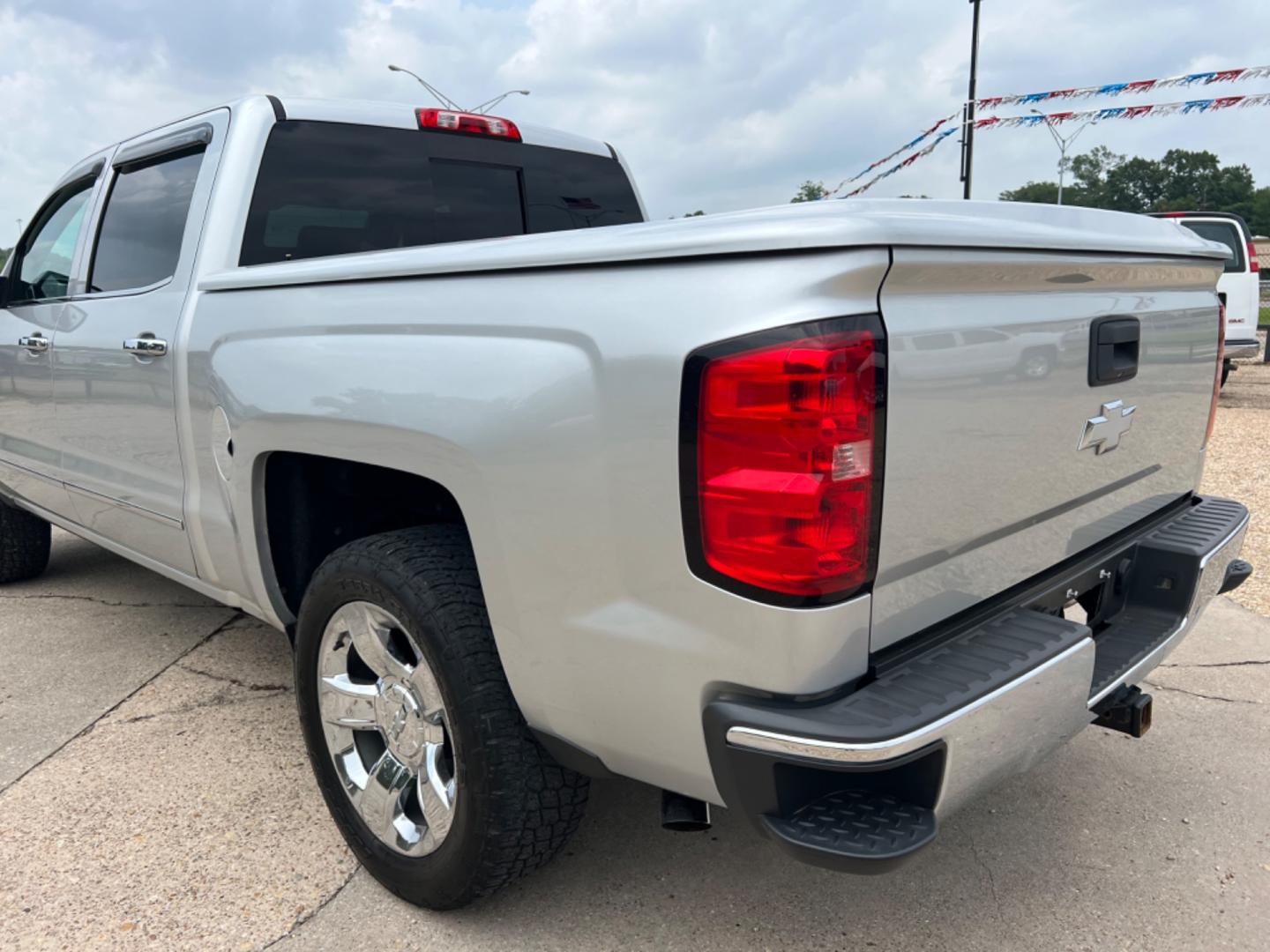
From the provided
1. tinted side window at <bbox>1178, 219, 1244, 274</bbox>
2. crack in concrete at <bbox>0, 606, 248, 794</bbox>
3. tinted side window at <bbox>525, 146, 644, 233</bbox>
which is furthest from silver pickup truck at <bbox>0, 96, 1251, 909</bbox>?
tinted side window at <bbox>1178, 219, 1244, 274</bbox>

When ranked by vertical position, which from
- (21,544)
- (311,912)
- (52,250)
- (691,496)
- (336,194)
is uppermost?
(336,194)

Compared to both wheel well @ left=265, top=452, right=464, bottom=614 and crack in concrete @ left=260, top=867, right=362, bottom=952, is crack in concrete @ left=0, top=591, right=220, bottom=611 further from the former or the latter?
crack in concrete @ left=260, top=867, right=362, bottom=952

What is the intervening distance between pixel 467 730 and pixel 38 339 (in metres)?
2.64

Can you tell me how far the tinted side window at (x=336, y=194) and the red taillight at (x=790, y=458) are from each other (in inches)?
75.0

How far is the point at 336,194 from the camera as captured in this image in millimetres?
3125

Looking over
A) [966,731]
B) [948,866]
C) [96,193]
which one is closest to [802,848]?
[966,731]

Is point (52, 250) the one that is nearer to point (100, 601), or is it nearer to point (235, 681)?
point (100, 601)

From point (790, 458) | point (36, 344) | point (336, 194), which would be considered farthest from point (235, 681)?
point (790, 458)

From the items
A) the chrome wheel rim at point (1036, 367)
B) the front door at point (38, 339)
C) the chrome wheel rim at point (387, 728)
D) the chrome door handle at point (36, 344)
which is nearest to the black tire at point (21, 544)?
the front door at point (38, 339)

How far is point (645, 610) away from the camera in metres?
1.65

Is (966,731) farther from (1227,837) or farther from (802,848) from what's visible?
(1227,837)

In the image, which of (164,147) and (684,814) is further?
(164,147)

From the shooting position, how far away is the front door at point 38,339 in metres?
3.60

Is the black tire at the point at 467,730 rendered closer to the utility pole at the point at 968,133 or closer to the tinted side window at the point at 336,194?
the tinted side window at the point at 336,194
